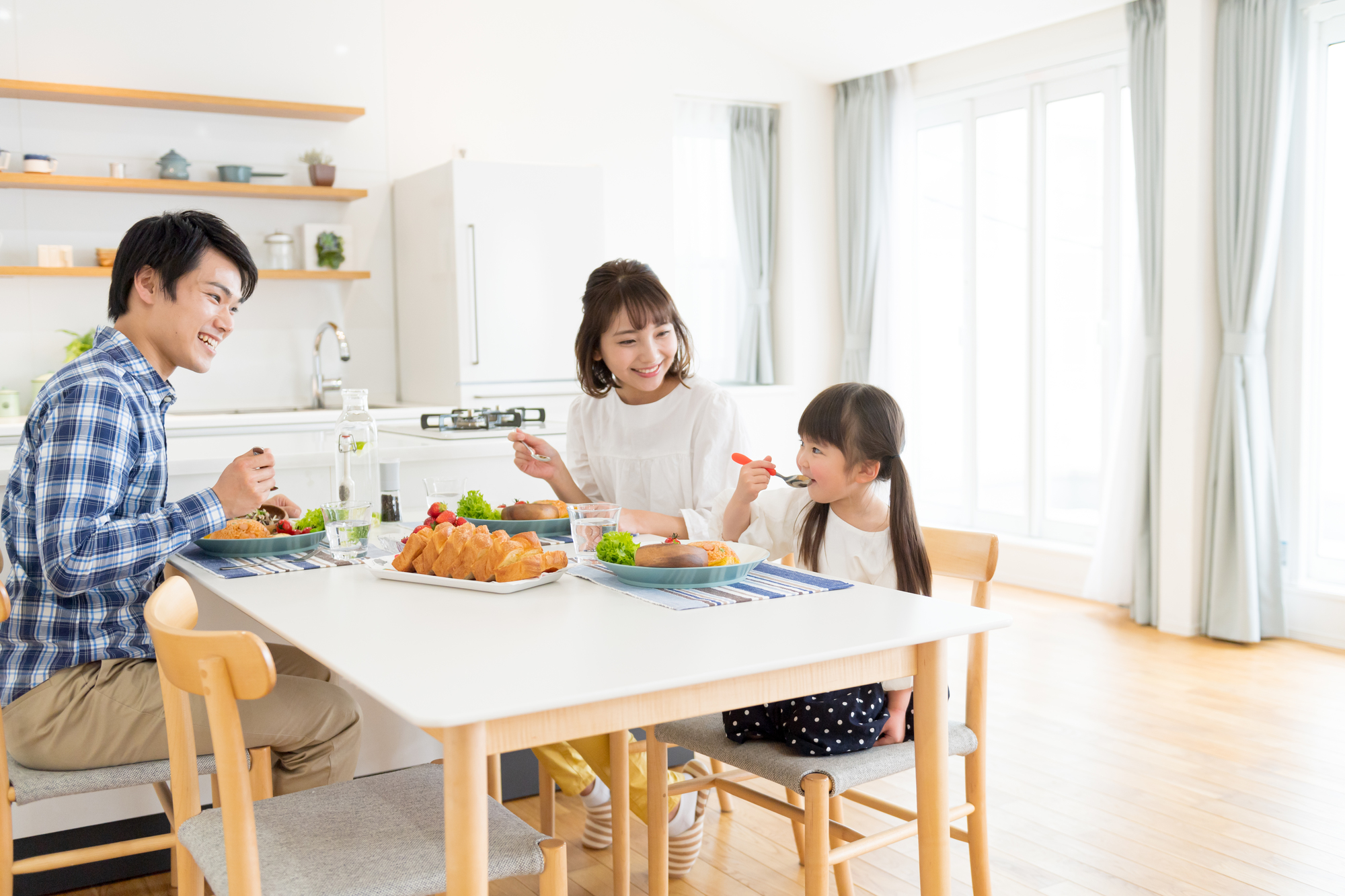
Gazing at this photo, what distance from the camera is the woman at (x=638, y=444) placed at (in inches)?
89.3

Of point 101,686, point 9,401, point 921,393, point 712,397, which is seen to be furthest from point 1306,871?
point 9,401

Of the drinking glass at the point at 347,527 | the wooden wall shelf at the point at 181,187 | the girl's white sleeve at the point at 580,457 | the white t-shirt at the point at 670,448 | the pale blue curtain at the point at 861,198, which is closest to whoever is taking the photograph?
the drinking glass at the point at 347,527

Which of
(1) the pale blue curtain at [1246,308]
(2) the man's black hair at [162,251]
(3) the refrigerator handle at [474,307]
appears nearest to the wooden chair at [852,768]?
(2) the man's black hair at [162,251]

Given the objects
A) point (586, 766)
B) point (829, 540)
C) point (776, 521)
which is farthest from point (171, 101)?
point (829, 540)

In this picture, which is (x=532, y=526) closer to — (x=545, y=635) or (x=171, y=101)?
(x=545, y=635)

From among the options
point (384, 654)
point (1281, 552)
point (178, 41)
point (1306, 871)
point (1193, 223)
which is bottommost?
point (1306, 871)

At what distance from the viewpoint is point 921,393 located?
5.81 meters

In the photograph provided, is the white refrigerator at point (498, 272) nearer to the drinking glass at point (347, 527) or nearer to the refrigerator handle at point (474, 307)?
the refrigerator handle at point (474, 307)

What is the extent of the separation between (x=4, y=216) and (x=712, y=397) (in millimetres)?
3349

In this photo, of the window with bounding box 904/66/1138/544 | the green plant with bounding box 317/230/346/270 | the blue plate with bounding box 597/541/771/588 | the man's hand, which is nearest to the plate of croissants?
the blue plate with bounding box 597/541/771/588

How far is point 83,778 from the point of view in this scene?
172 centimetres

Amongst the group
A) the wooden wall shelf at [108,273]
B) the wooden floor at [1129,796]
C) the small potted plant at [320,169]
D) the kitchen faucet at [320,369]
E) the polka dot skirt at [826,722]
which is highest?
the small potted plant at [320,169]

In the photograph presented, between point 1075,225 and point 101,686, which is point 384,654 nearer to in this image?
point 101,686

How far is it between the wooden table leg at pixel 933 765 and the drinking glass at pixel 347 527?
0.99 m
